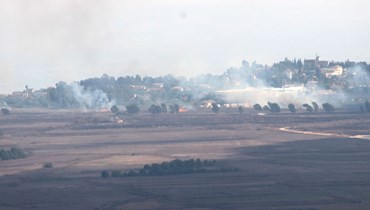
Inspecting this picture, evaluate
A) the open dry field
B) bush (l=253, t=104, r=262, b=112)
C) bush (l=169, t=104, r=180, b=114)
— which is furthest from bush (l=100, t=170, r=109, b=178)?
bush (l=253, t=104, r=262, b=112)

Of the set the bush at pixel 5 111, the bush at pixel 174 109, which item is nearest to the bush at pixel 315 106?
the bush at pixel 174 109

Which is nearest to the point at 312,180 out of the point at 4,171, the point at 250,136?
the point at 4,171

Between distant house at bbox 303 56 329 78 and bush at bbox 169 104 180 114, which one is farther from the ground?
distant house at bbox 303 56 329 78

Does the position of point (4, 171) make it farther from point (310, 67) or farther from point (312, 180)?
point (310, 67)

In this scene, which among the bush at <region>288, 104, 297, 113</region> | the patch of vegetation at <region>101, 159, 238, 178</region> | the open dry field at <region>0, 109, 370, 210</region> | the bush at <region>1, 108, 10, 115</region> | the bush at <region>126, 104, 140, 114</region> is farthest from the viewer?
the bush at <region>1, 108, 10, 115</region>

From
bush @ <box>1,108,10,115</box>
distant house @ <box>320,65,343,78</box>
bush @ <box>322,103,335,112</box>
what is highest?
distant house @ <box>320,65,343,78</box>

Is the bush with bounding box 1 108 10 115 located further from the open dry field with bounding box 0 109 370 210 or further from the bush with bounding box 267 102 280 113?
the bush with bounding box 267 102 280 113

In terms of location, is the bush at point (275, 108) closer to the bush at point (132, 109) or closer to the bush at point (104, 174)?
the bush at point (132, 109)
